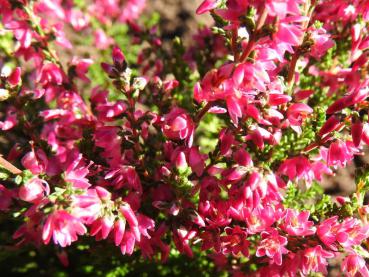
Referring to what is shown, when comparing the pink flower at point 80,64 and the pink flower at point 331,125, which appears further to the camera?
the pink flower at point 80,64

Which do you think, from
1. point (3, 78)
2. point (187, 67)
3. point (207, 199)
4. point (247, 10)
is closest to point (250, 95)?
point (247, 10)

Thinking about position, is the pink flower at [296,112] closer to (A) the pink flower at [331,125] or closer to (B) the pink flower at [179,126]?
(A) the pink flower at [331,125]

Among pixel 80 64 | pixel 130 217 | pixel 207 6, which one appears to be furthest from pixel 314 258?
pixel 80 64

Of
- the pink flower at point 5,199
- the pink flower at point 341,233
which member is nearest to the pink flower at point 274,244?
the pink flower at point 341,233

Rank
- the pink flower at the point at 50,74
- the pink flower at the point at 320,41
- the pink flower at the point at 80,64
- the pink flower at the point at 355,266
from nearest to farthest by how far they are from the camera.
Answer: the pink flower at the point at 355,266 < the pink flower at the point at 320,41 < the pink flower at the point at 50,74 < the pink flower at the point at 80,64

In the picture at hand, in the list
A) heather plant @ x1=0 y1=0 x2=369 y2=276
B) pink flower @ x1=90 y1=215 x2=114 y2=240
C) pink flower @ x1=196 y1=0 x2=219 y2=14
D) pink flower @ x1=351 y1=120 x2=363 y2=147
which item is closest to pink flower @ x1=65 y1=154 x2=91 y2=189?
heather plant @ x1=0 y1=0 x2=369 y2=276

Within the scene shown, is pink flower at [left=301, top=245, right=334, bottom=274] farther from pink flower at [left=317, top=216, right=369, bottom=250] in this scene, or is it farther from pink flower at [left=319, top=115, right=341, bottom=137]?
pink flower at [left=319, top=115, right=341, bottom=137]

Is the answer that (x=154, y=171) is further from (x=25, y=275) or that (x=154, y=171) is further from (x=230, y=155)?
(x=25, y=275)
